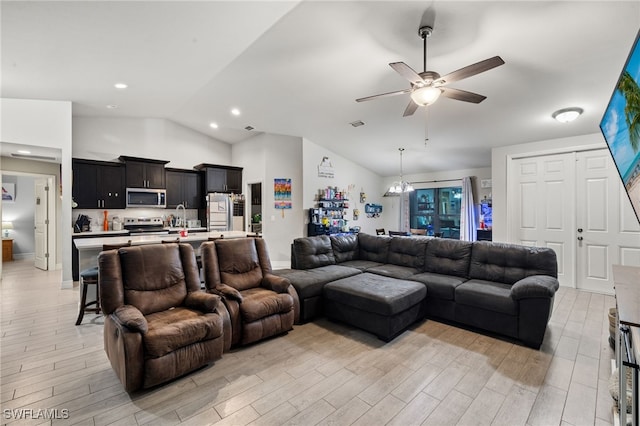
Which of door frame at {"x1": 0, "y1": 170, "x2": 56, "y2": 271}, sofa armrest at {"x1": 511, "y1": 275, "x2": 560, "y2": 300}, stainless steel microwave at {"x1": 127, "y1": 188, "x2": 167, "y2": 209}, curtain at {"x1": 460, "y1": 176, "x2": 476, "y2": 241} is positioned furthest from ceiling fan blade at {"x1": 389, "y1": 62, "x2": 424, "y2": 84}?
door frame at {"x1": 0, "y1": 170, "x2": 56, "y2": 271}

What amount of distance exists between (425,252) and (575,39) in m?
2.85

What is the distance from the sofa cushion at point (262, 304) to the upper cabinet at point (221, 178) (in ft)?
15.1

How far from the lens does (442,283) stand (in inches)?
136

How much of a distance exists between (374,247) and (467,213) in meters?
3.54

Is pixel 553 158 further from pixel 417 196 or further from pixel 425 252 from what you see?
pixel 417 196

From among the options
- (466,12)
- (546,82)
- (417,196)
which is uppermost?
(466,12)

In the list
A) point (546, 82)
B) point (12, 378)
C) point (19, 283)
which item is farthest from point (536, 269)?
point (19, 283)

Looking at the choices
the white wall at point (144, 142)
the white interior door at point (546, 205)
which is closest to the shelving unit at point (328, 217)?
the white wall at point (144, 142)

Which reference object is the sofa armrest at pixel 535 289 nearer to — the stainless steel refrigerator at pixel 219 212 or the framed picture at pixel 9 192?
the stainless steel refrigerator at pixel 219 212

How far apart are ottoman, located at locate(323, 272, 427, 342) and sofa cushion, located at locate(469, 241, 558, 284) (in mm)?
880

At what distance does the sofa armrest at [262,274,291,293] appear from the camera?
3238mm

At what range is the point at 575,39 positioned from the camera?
9.11 ft

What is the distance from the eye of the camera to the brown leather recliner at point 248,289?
2822 mm

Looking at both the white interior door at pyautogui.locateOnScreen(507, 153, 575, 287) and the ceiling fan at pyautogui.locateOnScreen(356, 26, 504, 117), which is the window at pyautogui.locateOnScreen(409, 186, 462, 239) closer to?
the white interior door at pyautogui.locateOnScreen(507, 153, 575, 287)
